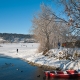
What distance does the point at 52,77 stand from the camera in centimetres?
2373

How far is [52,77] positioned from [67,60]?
32.4 feet

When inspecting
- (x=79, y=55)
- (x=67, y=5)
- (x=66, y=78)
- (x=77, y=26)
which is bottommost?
(x=66, y=78)

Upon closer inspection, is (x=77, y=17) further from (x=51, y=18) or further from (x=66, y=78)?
(x=66, y=78)

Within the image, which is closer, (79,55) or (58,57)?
(79,55)

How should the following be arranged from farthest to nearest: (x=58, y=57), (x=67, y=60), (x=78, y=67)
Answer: (x=58, y=57) < (x=67, y=60) < (x=78, y=67)

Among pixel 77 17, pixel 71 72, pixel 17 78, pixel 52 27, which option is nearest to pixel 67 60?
pixel 71 72

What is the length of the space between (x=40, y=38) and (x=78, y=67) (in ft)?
72.2

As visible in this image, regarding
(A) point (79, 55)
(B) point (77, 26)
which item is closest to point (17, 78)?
(B) point (77, 26)

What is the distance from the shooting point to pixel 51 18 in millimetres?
16781

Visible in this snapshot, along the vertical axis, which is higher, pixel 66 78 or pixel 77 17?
pixel 77 17

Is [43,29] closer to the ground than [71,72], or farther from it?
farther from it

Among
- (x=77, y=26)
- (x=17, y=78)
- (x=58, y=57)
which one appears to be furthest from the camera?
(x=58, y=57)

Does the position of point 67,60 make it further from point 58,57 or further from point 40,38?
point 40,38

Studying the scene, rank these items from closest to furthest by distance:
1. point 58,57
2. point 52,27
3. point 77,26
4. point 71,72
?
point 77,26
point 71,72
point 58,57
point 52,27
